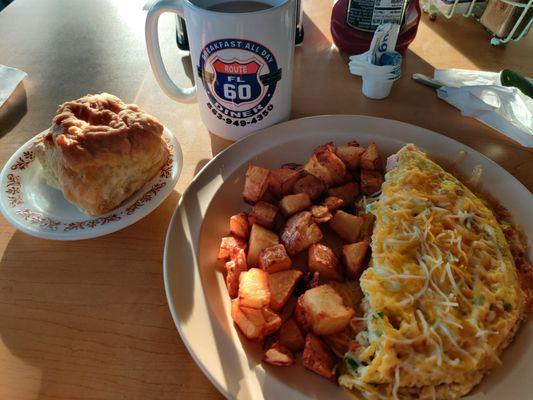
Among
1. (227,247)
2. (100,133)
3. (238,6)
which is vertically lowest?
(227,247)

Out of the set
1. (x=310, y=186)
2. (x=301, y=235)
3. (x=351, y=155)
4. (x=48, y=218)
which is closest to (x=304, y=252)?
(x=301, y=235)

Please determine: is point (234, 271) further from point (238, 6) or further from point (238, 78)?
point (238, 6)

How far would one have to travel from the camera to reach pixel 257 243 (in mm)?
737

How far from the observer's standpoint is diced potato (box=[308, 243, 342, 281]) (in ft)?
2.34

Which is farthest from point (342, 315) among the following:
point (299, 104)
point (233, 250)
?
point (299, 104)

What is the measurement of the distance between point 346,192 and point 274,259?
0.26 metres

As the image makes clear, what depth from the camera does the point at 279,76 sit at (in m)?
0.85

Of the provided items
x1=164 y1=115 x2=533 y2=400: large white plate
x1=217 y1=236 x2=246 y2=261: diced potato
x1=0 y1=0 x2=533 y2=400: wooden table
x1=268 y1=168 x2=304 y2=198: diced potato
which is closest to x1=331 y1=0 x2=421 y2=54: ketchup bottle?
x1=0 y1=0 x2=533 y2=400: wooden table

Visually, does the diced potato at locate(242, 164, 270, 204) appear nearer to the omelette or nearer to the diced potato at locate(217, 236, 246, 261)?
the diced potato at locate(217, 236, 246, 261)

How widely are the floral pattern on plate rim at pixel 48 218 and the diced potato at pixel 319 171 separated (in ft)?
1.02

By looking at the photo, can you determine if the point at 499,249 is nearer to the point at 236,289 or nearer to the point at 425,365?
the point at 425,365

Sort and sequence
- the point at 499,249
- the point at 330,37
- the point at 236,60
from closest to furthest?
the point at 499,249, the point at 236,60, the point at 330,37

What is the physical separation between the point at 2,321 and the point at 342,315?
0.61 meters

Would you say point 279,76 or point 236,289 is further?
point 279,76
